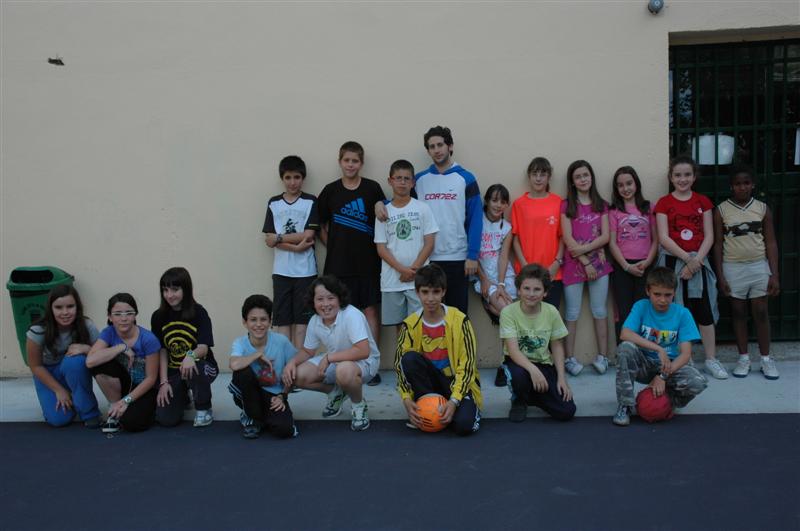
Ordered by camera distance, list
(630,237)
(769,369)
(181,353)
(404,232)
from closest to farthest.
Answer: (181,353)
(769,369)
(404,232)
(630,237)

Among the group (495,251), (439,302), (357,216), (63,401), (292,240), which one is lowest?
(63,401)

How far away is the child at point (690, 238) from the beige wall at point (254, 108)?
344 millimetres

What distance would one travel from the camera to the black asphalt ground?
3.26 meters

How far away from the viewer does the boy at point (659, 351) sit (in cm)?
446

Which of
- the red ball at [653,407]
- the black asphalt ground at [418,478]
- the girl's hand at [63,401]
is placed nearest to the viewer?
the black asphalt ground at [418,478]

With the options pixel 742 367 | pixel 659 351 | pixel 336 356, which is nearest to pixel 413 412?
pixel 336 356

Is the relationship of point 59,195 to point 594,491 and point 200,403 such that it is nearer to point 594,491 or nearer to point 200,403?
point 200,403

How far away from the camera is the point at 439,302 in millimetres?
4547

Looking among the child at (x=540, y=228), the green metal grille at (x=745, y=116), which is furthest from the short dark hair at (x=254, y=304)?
the green metal grille at (x=745, y=116)

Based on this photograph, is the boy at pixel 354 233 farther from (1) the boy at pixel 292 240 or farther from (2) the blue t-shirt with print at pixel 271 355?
(2) the blue t-shirt with print at pixel 271 355

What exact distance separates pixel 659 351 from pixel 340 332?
6.59 feet

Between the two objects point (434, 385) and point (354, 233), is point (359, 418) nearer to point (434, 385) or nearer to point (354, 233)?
point (434, 385)

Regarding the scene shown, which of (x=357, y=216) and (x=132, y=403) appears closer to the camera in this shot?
(x=132, y=403)

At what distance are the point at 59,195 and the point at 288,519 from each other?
415 centimetres
